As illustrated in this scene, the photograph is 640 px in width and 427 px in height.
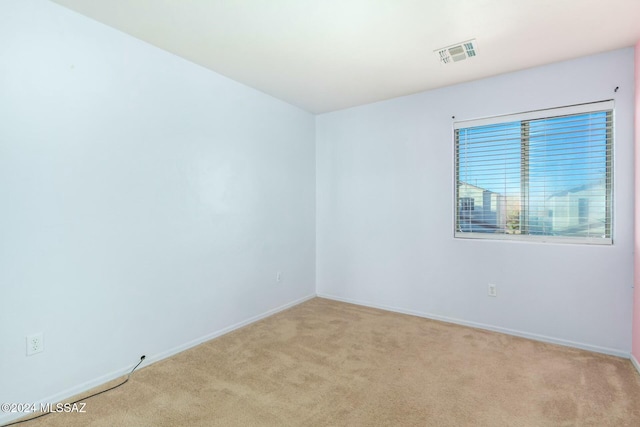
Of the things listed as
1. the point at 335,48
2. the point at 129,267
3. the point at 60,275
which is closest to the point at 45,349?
the point at 60,275

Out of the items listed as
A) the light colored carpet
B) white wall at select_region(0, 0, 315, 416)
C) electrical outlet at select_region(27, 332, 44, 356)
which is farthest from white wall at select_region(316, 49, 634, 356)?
electrical outlet at select_region(27, 332, 44, 356)

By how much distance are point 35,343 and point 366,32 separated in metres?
3.00

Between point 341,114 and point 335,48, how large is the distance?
5.34 ft

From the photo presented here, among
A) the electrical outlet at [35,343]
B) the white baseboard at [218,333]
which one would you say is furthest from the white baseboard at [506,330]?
the electrical outlet at [35,343]

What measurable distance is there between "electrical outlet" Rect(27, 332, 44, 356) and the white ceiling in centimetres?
209

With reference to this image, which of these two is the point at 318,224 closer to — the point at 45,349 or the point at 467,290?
the point at 467,290

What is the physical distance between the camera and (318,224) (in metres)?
4.39

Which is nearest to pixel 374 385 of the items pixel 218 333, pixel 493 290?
pixel 218 333

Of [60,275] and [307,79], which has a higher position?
[307,79]

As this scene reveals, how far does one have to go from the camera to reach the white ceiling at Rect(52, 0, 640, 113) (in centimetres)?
200

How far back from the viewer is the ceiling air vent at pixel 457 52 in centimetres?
248

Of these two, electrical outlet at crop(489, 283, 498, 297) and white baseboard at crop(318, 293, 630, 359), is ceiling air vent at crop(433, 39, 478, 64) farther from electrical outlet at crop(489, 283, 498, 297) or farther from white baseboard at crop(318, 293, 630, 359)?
white baseboard at crop(318, 293, 630, 359)

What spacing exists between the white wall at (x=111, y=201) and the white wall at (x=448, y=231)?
1.21 m

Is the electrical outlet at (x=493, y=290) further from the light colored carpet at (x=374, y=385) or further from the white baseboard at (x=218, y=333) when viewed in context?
the white baseboard at (x=218, y=333)
